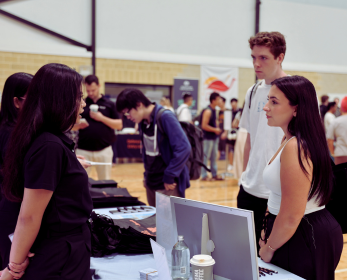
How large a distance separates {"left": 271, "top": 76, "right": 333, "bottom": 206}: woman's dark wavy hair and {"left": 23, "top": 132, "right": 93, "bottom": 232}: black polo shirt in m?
0.79

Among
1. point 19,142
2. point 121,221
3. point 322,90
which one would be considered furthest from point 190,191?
point 322,90

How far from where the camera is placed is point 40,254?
1159 millimetres

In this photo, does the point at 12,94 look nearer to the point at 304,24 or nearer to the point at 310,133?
the point at 310,133

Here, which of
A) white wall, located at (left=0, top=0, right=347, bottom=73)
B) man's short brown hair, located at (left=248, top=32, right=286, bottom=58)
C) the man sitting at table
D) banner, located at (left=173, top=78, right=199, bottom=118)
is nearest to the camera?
man's short brown hair, located at (left=248, top=32, right=286, bottom=58)

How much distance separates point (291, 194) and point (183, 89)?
26.6 feet

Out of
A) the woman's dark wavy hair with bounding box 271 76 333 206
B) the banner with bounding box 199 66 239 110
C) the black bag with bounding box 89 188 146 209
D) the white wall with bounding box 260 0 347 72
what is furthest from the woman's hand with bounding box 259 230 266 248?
the banner with bounding box 199 66 239 110

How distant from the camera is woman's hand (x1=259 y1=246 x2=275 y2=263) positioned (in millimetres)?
1453

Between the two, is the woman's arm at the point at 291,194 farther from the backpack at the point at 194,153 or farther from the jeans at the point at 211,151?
the jeans at the point at 211,151

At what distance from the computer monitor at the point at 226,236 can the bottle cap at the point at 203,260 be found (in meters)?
0.05

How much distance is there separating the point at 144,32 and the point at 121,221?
20.4 feet

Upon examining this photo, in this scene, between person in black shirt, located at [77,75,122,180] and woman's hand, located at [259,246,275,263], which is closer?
woman's hand, located at [259,246,275,263]

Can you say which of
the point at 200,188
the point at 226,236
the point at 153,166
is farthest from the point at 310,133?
the point at 200,188

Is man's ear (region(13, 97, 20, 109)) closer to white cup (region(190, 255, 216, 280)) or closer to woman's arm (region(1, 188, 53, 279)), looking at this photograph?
woman's arm (region(1, 188, 53, 279))

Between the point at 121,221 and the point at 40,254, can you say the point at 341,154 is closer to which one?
the point at 121,221
